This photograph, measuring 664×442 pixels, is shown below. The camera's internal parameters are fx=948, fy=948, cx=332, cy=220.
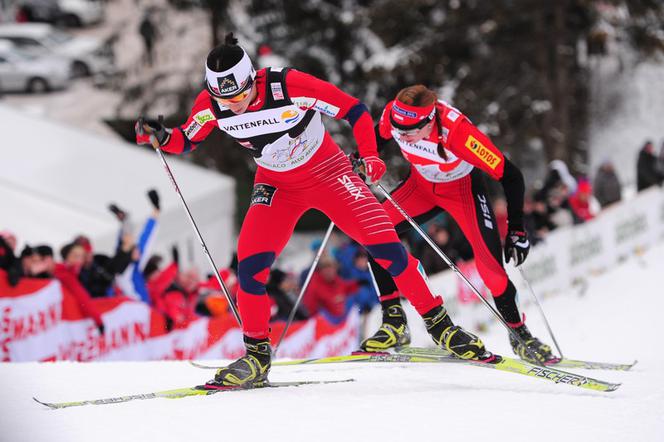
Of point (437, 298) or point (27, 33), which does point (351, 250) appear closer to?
point (437, 298)

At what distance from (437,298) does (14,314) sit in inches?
134

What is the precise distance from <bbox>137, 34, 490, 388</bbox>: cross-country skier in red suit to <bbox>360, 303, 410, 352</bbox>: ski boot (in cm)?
58

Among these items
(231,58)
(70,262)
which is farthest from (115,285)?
(231,58)

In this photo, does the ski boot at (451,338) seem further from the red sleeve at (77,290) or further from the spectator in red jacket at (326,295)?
the spectator in red jacket at (326,295)

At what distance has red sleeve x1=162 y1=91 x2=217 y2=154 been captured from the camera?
5.29 meters

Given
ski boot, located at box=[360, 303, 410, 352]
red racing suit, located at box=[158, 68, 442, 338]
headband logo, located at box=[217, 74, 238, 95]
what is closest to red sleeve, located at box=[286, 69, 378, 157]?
red racing suit, located at box=[158, 68, 442, 338]

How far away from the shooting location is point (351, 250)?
10016mm

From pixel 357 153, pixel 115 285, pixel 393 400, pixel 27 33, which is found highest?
pixel 357 153

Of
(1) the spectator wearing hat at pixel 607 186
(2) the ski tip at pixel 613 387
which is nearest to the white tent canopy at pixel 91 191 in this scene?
(1) the spectator wearing hat at pixel 607 186

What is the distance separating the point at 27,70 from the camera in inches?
948

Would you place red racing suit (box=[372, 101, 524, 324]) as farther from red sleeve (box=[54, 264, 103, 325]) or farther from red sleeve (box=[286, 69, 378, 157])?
red sleeve (box=[54, 264, 103, 325])

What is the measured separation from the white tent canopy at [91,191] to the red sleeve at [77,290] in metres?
2.25

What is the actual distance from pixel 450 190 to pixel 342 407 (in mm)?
1885

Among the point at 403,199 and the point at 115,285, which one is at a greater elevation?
the point at 403,199
